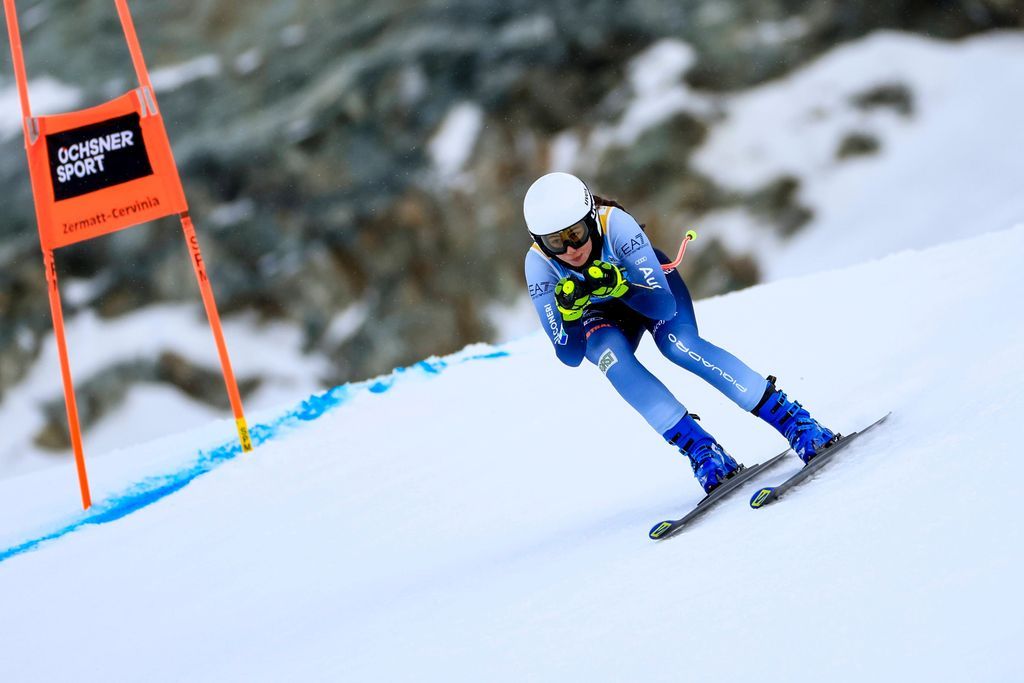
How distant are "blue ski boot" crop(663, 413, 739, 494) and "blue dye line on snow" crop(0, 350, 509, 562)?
3.50 meters

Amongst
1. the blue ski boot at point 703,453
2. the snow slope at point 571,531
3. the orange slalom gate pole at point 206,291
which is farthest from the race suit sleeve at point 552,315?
the orange slalom gate pole at point 206,291

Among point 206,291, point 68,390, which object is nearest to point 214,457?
point 68,390

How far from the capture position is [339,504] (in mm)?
4844

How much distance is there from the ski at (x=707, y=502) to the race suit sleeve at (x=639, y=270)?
617 mm

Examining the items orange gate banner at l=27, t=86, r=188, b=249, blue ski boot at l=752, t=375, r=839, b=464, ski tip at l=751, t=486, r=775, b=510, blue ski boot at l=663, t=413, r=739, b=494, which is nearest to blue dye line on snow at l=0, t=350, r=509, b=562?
orange gate banner at l=27, t=86, r=188, b=249

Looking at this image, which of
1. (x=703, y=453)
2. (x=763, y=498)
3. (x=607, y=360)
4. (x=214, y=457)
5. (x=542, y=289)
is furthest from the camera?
(x=214, y=457)

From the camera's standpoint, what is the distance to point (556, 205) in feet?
10.7

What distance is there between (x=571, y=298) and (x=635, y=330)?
1.38 feet

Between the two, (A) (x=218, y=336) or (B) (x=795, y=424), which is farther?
(A) (x=218, y=336)

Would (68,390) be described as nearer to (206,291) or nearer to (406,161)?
(206,291)

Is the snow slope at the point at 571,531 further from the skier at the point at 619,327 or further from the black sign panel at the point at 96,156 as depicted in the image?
the black sign panel at the point at 96,156

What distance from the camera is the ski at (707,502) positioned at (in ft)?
9.47

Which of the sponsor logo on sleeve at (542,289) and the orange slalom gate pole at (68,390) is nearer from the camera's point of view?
the sponsor logo on sleeve at (542,289)

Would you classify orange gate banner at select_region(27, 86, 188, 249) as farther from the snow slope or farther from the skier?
the skier
